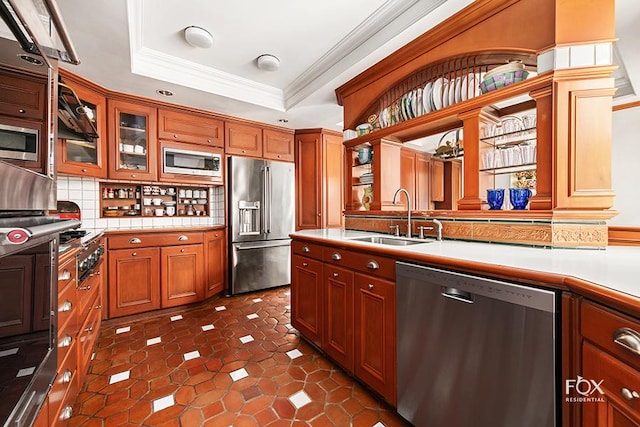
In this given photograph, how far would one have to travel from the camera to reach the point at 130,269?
102 inches

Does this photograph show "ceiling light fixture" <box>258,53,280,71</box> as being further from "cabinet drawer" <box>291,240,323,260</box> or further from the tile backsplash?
the tile backsplash

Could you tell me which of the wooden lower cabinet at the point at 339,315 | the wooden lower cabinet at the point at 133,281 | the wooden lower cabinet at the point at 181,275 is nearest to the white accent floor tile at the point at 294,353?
the wooden lower cabinet at the point at 339,315

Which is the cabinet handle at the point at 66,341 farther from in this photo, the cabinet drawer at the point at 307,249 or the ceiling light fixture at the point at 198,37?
the ceiling light fixture at the point at 198,37

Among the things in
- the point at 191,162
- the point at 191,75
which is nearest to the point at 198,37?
the point at 191,75

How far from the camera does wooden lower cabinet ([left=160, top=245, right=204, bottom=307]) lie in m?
2.77

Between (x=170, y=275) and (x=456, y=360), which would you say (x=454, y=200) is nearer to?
(x=456, y=360)

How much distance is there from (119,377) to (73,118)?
196 centimetres

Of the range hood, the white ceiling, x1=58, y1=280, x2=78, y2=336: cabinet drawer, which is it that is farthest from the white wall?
the range hood

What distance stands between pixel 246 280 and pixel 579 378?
3105 mm

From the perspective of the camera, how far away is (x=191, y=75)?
2.59 metres

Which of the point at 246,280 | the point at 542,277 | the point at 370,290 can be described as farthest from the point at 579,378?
the point at 246,280

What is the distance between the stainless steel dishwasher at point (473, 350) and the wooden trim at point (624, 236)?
1238 millimetres

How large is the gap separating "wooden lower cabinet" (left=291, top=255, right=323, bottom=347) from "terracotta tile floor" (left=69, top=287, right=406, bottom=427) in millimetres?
173

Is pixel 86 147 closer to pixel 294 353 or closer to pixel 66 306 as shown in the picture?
pixel 66 306
